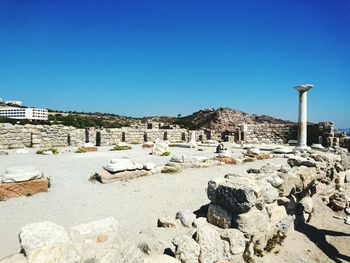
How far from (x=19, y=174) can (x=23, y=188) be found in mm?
364

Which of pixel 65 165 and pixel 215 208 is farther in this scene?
pixel 65 165

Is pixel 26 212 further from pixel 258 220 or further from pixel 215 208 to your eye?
pixel 258 220

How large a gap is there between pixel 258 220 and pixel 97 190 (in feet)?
14.6

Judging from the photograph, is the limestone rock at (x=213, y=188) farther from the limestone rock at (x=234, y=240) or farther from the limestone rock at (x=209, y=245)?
the limestone rock at (x=209, y=245)

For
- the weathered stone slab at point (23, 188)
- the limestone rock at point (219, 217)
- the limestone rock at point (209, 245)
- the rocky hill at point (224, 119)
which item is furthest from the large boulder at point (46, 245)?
the rocky hill at point (224, 119)

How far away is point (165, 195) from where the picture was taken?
7348mm

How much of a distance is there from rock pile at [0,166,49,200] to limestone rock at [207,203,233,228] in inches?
183

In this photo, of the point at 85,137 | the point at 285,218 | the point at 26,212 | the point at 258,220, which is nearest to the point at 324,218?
the point at 285,218

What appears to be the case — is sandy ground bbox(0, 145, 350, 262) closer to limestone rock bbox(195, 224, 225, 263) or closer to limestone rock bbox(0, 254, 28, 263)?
limestone rock bbox(195, 224, 225, 263)

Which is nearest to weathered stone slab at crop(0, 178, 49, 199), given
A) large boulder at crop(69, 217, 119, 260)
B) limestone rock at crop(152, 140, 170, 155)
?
large boulder at crop(69, 217, 119, 260)

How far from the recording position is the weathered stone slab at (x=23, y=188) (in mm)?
6690

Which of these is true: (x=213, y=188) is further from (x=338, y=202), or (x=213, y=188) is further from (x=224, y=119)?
(x=224, y=119)

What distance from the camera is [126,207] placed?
6.31 meters

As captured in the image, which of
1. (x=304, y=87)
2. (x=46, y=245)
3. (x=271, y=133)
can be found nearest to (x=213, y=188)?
(x=46, y=245)
